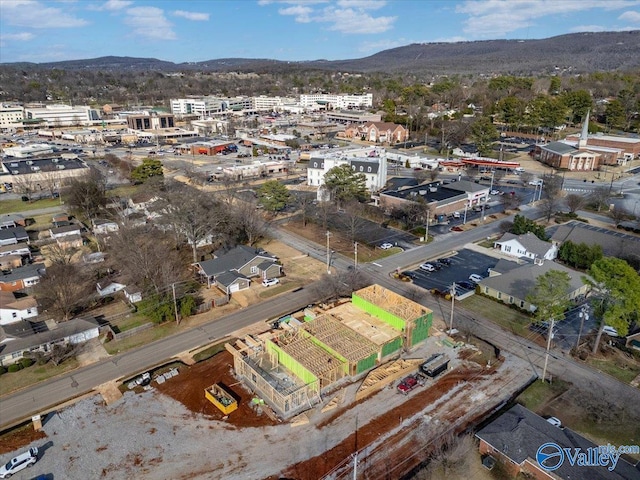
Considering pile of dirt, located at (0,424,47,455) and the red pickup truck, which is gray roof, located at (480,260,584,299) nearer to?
the red pickup truck

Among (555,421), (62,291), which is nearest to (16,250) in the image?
(62,291)

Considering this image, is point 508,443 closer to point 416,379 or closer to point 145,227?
point 416,379

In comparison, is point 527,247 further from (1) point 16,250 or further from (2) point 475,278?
(1) point 16,250

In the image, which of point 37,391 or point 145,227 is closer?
point 37,391

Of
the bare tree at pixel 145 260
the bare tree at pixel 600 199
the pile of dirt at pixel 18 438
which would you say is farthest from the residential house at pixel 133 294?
the bare tree at pixel 600 199

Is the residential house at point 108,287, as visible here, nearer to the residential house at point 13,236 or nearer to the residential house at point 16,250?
the residential house at point 16,250

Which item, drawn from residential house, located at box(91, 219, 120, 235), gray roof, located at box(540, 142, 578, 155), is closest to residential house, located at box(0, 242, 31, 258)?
residential house, located at box(91, 219, 120, 235)

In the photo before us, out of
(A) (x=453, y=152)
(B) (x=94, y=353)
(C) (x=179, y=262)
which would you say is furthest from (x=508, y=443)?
(A) (x=453, y=152)
